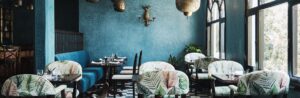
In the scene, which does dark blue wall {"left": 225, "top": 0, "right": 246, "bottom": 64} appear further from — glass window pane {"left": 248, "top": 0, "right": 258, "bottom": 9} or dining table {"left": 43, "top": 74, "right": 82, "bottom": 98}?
dining table {"left": 43, "top": 74, "right": 82, "bottom": 98}

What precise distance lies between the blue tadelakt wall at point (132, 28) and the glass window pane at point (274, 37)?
517 centimetres

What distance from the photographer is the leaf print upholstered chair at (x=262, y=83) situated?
410 cm

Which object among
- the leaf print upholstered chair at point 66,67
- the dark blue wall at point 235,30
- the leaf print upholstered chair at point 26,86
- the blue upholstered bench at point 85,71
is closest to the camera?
the leaf print upholstered chair at point 26,86

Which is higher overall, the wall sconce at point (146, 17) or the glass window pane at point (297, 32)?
the wall sconce at point (146, 17)

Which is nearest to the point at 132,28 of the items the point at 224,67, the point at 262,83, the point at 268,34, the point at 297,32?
the point at 224,67

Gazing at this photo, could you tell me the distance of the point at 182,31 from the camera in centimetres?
1146

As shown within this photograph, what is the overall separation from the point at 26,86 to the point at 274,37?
3939 mm

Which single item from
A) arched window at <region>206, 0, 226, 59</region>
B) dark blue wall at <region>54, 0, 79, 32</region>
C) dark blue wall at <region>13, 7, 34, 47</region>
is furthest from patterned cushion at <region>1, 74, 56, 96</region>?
dark blue wall at <region>13, 7, 34, 47</region>

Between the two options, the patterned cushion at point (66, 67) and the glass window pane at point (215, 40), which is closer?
the patterned cushion at point (66, 67)

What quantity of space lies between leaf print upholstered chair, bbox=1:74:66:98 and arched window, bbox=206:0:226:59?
5250 millimetres

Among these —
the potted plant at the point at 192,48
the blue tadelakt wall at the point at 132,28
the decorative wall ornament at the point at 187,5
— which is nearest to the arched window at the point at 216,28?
the potted plant at the point at 192,48

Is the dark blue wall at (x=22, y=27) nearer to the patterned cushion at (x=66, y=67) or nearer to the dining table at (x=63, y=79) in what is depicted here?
the patterned cushion at (x=66, y=67)

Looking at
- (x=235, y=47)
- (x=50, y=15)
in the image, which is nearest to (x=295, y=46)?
(x=235, y=47)

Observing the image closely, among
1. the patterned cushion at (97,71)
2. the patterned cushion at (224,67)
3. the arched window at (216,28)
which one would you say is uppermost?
the arched window at (216,28)
